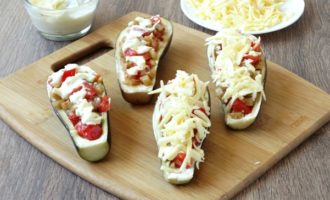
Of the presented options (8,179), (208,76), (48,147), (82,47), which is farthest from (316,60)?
(8,179)

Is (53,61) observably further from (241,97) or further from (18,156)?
(241,97)

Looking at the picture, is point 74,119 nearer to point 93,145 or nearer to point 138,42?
point 93,145

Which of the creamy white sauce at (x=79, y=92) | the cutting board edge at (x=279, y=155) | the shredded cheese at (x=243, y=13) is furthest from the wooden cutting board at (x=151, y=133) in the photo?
the shredded cheese at (x=243, y=13)

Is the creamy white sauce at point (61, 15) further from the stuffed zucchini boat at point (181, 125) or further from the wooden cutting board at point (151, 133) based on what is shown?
the stuffed zucchini boat at point (181, 125)

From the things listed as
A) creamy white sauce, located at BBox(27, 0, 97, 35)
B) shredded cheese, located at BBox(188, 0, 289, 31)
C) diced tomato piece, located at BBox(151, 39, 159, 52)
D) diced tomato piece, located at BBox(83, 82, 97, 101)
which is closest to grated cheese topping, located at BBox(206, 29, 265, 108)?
diced tomato piece, located at BBox(151, 39, 159, 52)

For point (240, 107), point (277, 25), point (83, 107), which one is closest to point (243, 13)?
point (277, 25)

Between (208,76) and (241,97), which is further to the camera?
(208,76)
